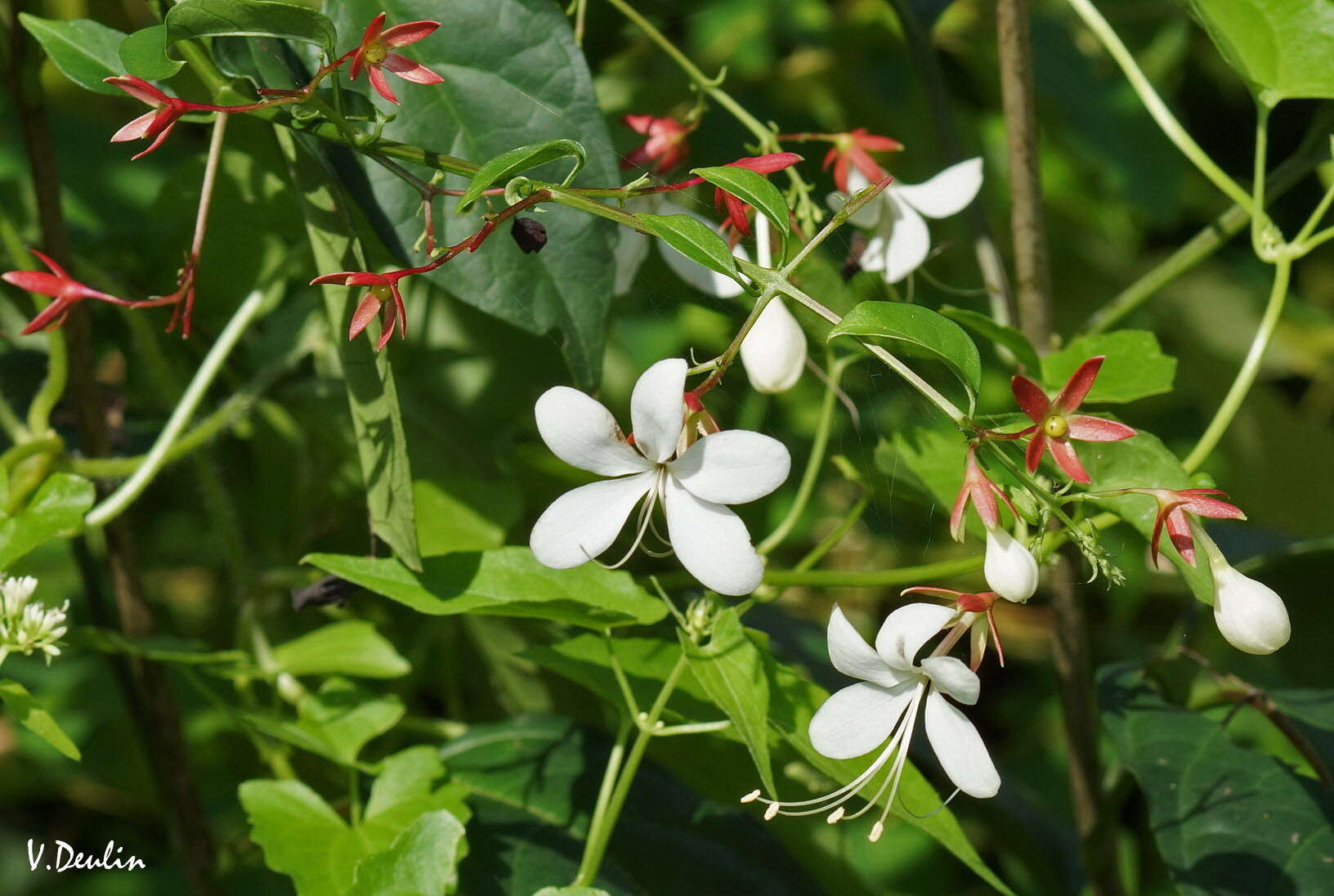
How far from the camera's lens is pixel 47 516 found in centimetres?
44

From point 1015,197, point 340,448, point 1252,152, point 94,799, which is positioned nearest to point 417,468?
point 340,448

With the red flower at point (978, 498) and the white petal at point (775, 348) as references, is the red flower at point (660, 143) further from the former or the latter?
the red flower at point (978, 498)

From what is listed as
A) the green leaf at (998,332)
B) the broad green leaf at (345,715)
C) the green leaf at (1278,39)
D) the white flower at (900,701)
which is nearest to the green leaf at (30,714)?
the broad green leaf at (345,715)

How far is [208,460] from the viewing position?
59 cm

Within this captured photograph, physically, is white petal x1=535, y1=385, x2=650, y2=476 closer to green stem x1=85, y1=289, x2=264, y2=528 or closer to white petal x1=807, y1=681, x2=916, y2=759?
white petal x1=807, y1=681, x2=916, y2=759

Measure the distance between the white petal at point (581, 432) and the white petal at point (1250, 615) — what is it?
0.17 m

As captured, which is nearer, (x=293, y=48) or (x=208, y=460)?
(x=293, y=48)

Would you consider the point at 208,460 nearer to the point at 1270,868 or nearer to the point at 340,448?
the point at 340,448

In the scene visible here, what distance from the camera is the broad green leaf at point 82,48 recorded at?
40 cm

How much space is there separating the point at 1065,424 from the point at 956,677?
2.9 inches

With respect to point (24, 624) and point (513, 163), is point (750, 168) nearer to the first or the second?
point (513, 163)

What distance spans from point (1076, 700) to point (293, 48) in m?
0.45

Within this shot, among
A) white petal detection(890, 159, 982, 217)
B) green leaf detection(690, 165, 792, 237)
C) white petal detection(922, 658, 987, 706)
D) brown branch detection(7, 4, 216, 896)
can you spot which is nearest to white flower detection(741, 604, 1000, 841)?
white petal detection(922, 658, 987, 706)

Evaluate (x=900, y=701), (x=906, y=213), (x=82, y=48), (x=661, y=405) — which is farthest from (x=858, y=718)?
(x=82, y=48)
